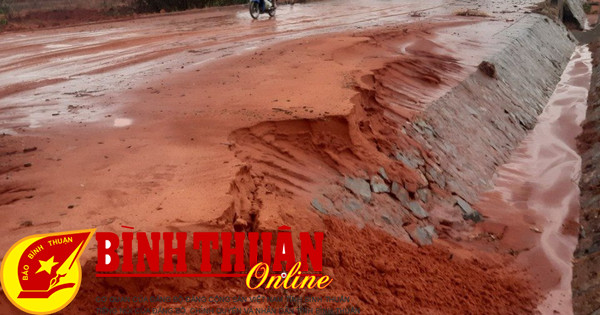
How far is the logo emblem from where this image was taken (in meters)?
3.00

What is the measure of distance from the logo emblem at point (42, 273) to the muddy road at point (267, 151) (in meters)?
0.09

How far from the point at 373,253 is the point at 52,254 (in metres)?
2.48

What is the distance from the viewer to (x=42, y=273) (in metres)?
3.13

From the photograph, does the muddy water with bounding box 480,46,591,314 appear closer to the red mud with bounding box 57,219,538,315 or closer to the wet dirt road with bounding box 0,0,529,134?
the red mud with bounding box 57,219,538,315

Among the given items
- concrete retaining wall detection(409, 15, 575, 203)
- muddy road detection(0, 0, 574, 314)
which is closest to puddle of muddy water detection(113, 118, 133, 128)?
muddy road detection(0, 0, 574, 314)

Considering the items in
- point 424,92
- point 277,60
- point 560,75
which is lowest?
point 560,75

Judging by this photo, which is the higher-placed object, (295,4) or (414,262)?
(295,4)

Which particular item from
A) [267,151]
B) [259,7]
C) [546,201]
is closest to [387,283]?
[267,151]

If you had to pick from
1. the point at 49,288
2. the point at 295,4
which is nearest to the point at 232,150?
the point at 49,288

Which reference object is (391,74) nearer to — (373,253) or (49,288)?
(373,253)

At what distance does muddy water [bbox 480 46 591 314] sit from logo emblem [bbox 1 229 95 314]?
13.3 feet

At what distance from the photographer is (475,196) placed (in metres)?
7.00

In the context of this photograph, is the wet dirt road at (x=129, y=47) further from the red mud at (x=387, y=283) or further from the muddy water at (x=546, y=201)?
the muddy water at (x=546, y=201)

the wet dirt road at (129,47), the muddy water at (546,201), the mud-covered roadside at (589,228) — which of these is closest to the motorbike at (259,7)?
the wet dirt road at (129,47)
